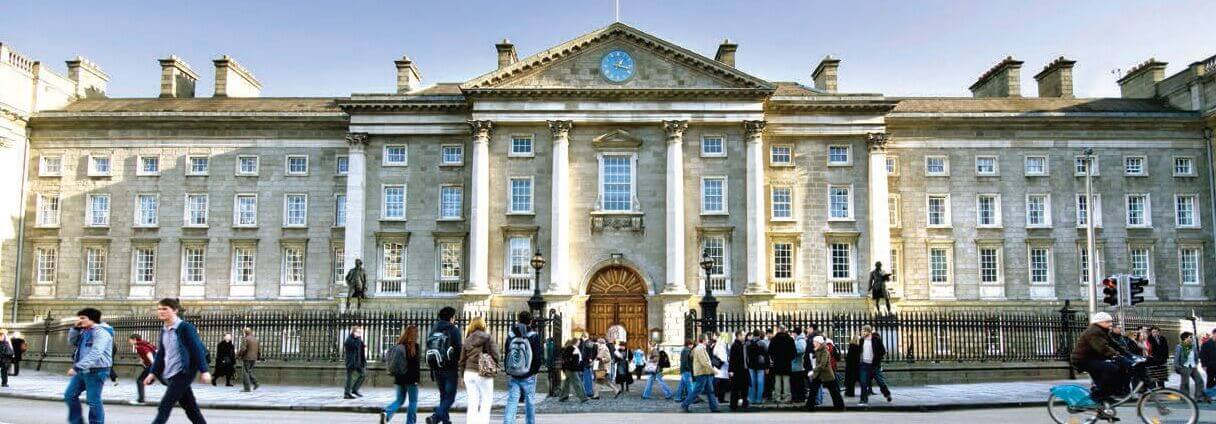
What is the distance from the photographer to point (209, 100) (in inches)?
1914

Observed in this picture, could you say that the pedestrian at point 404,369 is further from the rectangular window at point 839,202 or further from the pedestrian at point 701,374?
the rectangular window at point 839,202

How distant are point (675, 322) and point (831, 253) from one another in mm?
7560

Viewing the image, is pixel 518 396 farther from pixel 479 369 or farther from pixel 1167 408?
pixel 1167 408

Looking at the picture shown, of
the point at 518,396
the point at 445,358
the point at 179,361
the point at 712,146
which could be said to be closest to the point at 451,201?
the point at 712,146

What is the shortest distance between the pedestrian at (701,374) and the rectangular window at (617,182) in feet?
70.1

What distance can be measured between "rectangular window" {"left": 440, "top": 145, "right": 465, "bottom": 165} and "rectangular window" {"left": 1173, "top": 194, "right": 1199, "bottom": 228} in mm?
31160

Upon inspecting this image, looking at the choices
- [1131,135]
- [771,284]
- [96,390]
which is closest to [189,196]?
[771,284]

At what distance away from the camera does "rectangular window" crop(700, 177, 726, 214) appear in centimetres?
4181

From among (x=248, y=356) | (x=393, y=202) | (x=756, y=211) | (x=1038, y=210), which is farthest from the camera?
(x=1038, y=210)

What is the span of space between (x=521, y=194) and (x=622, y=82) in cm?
614

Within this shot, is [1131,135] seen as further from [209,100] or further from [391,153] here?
[209,100]

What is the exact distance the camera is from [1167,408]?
44.7 feet

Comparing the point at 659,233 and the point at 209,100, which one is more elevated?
the point at 209,100

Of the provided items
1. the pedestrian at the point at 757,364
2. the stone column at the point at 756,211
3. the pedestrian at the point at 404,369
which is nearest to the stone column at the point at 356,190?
the stone column at the point at 756,211
